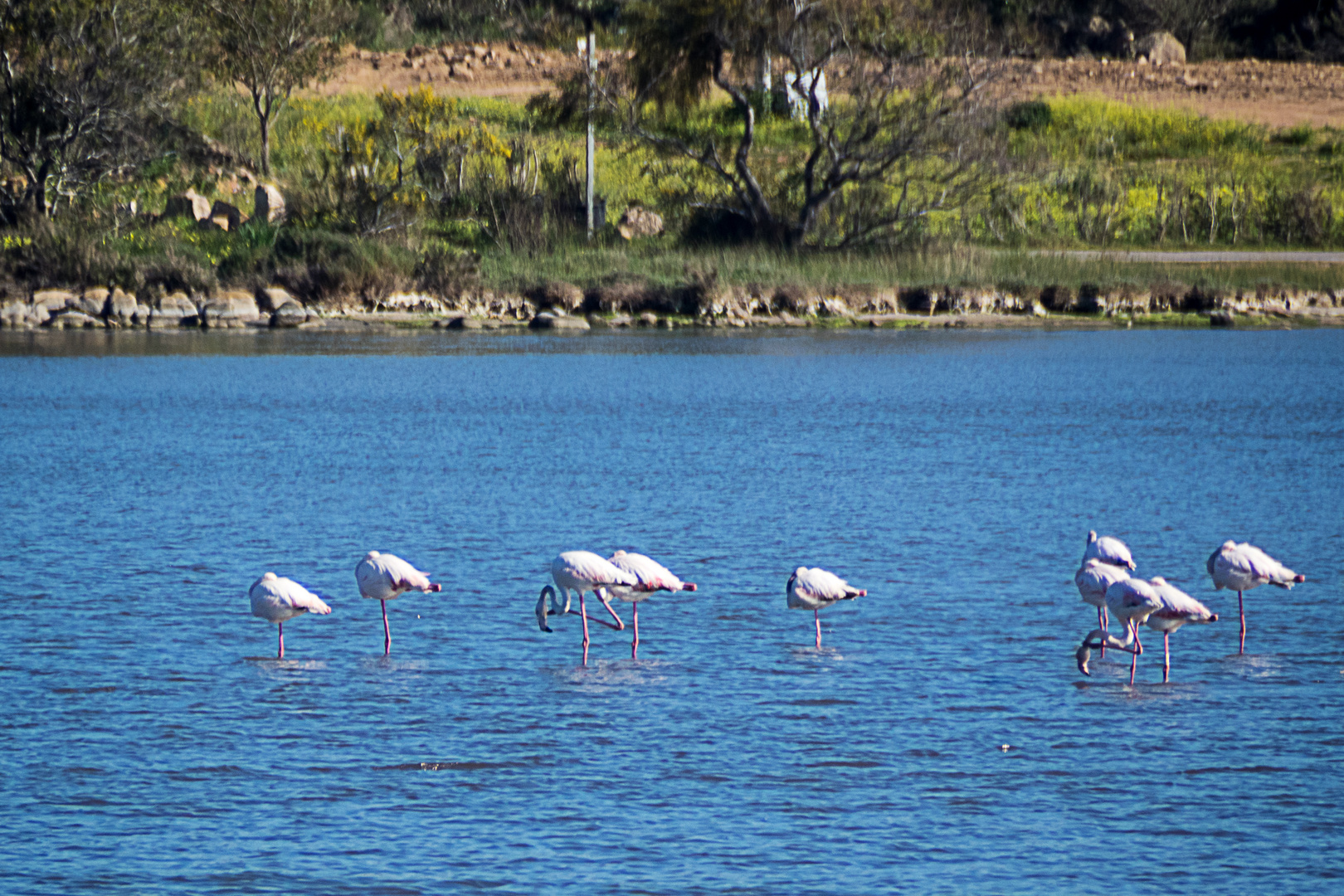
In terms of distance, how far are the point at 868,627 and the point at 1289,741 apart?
3.27 metres

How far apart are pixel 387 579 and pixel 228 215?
33097mm

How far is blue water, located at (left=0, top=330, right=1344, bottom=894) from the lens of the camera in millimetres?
7746

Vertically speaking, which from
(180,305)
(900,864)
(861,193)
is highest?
(861,193)

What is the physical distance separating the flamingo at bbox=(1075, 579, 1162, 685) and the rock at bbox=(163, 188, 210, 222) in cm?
3543

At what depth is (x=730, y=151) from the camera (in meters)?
44.0

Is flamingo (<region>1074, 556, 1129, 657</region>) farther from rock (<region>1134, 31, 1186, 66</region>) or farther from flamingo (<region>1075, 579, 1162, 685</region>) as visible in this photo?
rock (<region>1134, 31, 1186, 66</region>)

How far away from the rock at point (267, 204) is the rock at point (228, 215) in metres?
0.46

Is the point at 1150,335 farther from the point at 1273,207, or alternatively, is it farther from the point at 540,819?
the point at 540,819

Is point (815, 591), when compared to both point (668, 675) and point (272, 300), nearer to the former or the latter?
point (668, 675)

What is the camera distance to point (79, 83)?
39.5m

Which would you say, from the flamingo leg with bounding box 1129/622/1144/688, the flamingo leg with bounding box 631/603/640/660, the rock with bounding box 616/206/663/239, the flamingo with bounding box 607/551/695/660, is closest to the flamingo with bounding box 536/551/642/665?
the flamingo with bounding box 607/551/695/660

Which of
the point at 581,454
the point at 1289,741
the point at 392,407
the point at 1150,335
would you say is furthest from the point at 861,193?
the point at 1289,741

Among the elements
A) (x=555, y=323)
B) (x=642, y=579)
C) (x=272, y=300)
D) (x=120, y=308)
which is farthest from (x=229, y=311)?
(x=642, y=579)

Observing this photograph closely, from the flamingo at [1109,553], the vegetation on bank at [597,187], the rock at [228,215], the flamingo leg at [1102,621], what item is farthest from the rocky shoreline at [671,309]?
the flamingo leg at [1102,621]
